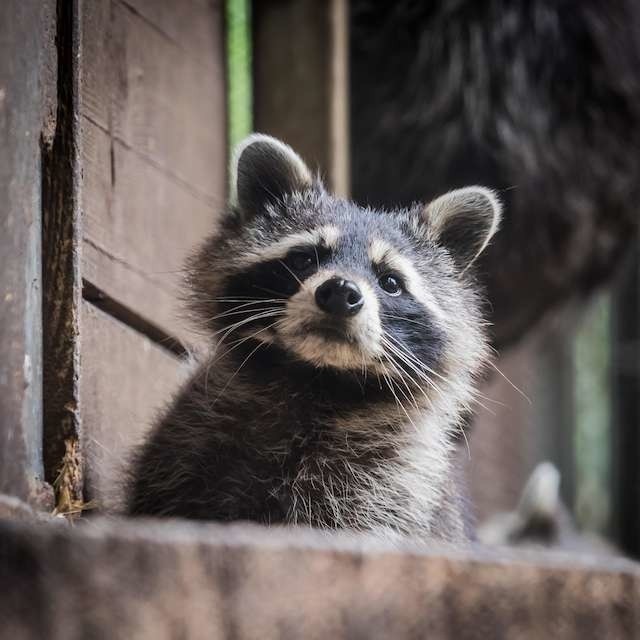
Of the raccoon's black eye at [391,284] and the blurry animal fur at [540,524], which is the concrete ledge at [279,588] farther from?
the blurry animal fur at [540,524]

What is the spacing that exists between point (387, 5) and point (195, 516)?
9.40ft

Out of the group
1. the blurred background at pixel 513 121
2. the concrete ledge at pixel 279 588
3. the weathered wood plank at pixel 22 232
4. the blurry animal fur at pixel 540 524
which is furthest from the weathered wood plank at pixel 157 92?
the blurry animal fur at pixel 540 524

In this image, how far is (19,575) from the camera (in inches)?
51.5

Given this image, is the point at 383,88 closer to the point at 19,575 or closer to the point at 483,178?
the point at 483,178

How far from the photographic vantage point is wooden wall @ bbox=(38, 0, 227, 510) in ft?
6.71

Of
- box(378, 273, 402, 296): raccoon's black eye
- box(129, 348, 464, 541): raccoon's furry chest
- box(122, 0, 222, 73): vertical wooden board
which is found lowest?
box(129, 348, 464, 541): raccoon's furry chest

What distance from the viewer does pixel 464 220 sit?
256 centimetres

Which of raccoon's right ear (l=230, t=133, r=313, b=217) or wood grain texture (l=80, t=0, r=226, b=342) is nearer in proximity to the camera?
wood grain texture (l=80, t=0, r=226, b=342)

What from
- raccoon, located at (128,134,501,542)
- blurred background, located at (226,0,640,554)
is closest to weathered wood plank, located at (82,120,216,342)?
raccoon, located at (128,134,501,542)

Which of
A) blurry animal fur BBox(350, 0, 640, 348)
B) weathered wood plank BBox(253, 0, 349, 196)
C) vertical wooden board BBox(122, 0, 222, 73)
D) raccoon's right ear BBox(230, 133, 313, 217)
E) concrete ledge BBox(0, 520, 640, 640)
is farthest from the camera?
blurry animal fur BBox(350, 0, 640, 348)

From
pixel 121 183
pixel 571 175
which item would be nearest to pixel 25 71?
pixel 121 183

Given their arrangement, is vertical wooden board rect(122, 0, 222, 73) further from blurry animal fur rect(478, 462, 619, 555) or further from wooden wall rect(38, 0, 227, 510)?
blurry animal fur rect(478, 462, 619, 555)

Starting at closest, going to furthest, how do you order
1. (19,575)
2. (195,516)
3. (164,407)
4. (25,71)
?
(19,575) < (25,71) < (195,516) < (164,407)

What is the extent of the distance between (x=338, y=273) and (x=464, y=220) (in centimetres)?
54
